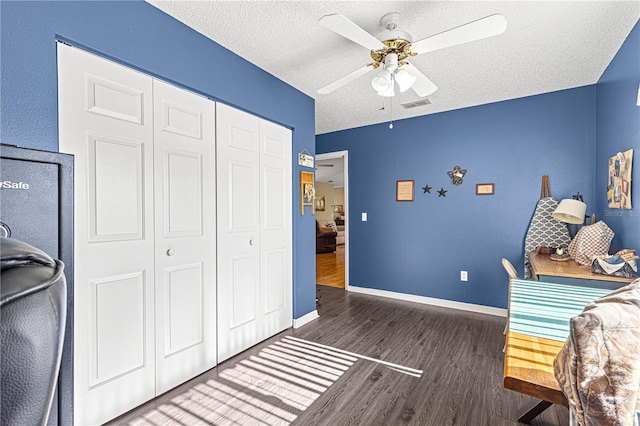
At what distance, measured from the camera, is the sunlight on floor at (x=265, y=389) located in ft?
5.88

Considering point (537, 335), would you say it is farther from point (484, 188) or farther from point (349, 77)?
point (484, 188)

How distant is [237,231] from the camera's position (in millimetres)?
2518

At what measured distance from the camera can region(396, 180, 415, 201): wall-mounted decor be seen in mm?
4129

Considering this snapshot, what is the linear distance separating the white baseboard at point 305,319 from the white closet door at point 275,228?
6 centimetres

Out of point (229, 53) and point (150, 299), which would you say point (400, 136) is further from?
point (150, 299)

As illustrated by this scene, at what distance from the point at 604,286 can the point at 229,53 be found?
127 inches

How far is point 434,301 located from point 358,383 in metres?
2.15

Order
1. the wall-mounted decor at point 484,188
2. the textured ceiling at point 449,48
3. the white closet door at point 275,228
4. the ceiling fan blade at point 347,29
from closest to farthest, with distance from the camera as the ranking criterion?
the ceiling fan blade at point 347,29, the textured ceiling at point 449,48, the white closet door at point 275,228, the wall-mounted decor at point 484,188

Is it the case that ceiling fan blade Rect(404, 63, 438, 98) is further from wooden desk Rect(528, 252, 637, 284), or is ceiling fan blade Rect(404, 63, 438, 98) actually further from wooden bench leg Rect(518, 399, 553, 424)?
wooden bench leg Rect(518, 399, 553, 424)

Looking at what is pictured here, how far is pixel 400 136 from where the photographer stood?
13.8 ft

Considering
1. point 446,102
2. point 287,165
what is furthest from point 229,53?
point 446,102

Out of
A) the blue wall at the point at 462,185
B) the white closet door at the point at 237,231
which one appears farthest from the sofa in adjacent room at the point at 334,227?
the white closet door at the point at 237,231

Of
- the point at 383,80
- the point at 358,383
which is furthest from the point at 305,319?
the point at 383,80

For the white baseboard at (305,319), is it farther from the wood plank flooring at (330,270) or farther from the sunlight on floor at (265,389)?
the wood plank flooring at (330,270)
